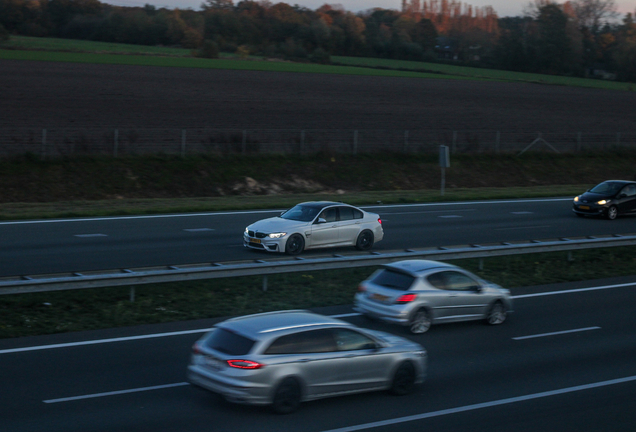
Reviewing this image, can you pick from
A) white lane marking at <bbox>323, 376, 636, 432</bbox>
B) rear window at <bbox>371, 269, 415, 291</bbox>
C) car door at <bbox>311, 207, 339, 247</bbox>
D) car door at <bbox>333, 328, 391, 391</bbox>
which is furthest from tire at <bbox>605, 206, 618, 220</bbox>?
car door at <bbox>333, 328, 391, 391</bbox>

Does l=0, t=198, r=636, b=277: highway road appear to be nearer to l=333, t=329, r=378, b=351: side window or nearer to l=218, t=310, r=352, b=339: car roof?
l=218, t=310, r=352, b=339: car roof

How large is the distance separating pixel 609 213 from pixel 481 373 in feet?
64.1

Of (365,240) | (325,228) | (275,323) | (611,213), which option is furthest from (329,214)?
(611,213)

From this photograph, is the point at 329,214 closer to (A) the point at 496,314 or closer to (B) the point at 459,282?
(B) the point at 459,282

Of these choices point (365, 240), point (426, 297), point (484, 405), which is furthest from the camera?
point (365, 240)

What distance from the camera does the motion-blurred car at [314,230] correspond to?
18.6 m

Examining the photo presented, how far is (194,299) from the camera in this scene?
46.2 feet

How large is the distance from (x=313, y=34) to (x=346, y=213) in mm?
88682

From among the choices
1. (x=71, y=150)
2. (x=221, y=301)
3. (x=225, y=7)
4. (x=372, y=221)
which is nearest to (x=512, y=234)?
(x=372, y=221)

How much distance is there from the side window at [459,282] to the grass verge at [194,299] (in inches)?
97.9

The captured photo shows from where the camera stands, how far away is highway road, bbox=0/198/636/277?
683 inches

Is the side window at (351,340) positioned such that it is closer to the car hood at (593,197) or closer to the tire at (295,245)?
the tire at (295,245)

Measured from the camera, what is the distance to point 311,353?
8859 millimetres

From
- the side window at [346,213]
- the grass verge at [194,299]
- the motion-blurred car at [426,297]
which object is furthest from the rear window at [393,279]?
the side window at [346,213]
